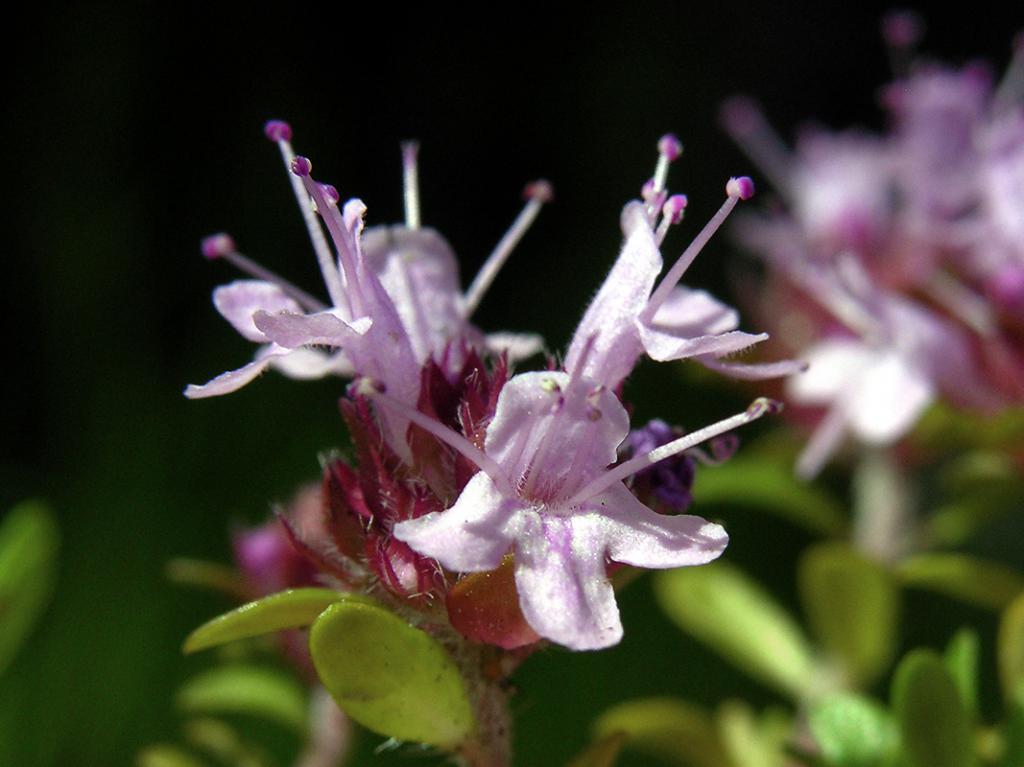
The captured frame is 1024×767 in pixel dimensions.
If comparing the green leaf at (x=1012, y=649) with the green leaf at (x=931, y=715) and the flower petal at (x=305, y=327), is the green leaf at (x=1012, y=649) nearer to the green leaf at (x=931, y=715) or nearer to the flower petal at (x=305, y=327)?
the green leaf at (x=931, y=715)

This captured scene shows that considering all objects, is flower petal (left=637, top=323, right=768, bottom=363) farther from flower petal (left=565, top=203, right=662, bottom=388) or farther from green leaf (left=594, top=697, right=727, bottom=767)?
green leaf (left=594, top=697, right=727, bottom=767)

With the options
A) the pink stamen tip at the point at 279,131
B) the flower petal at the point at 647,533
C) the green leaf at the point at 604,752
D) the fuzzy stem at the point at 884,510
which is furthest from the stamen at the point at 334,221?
the fuzzy stem at the point at 884,510

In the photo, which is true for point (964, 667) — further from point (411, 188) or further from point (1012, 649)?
point (411, 188)

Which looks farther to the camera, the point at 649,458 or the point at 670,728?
the point at 670,728

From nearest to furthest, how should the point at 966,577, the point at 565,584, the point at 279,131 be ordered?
the point at 565,584 → the point at 279,131 → the point at 966,577

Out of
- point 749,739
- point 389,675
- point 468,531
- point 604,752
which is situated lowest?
point 749,739

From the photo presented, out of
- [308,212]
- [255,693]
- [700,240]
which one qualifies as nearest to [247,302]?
[308,212]

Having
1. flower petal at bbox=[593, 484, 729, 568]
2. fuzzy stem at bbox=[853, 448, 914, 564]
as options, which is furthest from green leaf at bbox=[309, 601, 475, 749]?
fuzzy stem at bbox=[853, 448, 914, 564]
